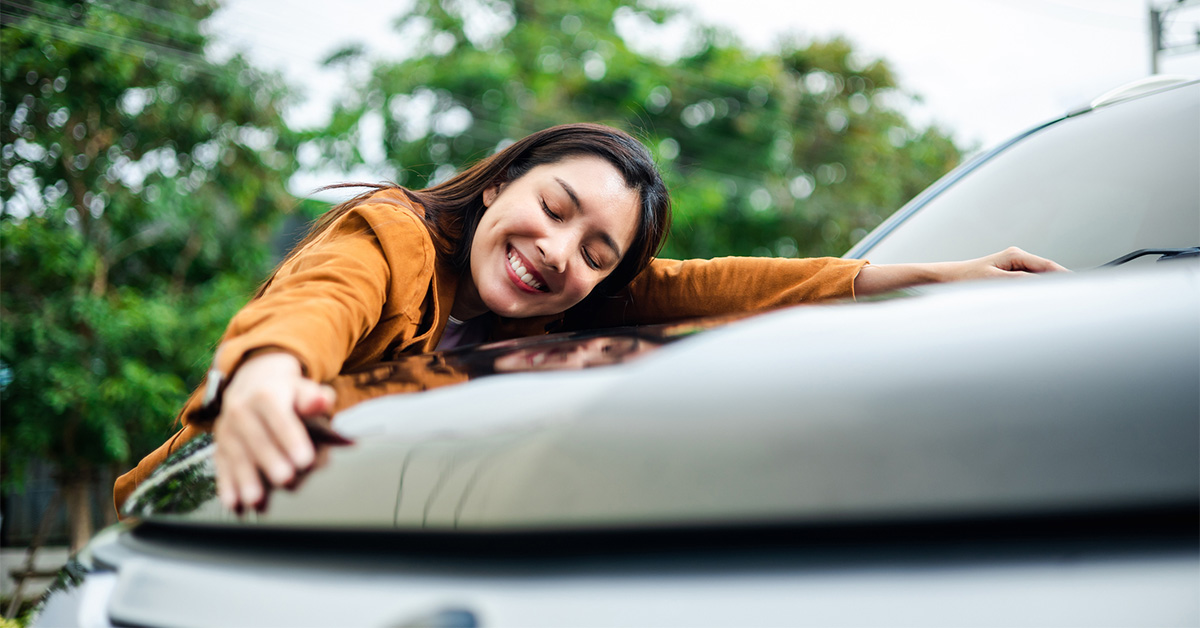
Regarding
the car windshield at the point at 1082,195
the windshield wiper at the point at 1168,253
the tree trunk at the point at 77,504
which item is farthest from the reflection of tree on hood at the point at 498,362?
the tree trunk at the point at 77,504

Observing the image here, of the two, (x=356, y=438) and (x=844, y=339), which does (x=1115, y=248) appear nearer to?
(x=844, y=339)

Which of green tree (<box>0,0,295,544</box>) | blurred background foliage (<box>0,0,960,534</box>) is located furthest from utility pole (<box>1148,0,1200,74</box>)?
green tree (<box>0,0,295,544</box>)

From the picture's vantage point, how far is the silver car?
16.2 inches

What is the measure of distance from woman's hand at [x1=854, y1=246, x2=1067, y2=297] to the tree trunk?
10610 mm

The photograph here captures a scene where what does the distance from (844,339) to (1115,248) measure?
3.36 ft

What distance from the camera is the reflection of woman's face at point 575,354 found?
58cm

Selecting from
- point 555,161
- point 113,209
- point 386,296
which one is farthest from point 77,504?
point 386,296

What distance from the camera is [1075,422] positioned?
42cm

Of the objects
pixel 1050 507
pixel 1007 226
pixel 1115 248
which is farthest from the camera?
pixel 1007 226

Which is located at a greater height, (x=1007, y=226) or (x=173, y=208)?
(x=173, y=208)

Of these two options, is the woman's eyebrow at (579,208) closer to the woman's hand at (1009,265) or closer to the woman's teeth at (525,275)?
the woman's teeth at (525,275)

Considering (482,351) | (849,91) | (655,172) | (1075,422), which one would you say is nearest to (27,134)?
(655,172)

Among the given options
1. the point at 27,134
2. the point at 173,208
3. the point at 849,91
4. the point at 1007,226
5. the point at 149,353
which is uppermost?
the point at 849,91

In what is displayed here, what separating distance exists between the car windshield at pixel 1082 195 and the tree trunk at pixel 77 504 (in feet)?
34.7
